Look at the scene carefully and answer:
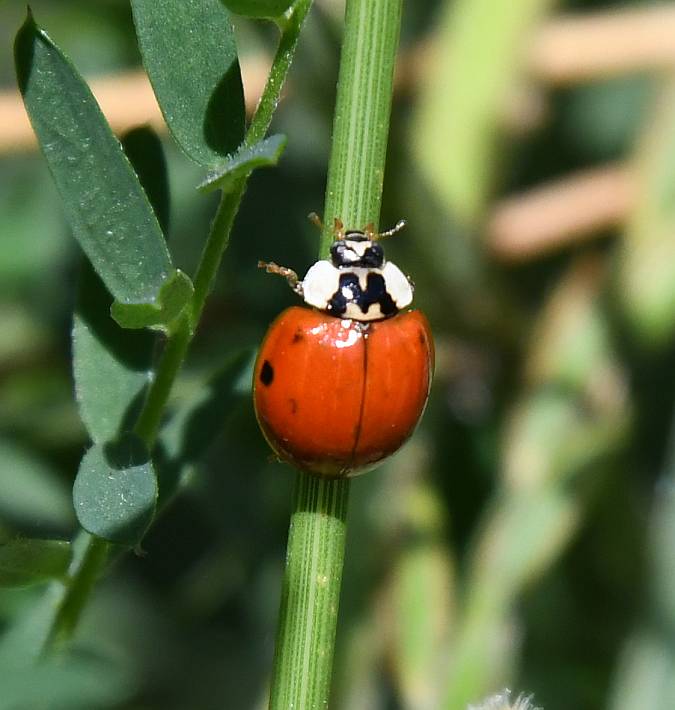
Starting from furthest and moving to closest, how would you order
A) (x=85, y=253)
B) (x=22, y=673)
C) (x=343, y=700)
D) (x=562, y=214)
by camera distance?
(x=562, y=214)
(x=343, y=700)
(x=22, y=673)
(x=85, y=253)

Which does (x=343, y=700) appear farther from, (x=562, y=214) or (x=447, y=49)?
(x=447, y=49)

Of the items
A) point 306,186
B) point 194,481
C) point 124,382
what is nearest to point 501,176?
point 306,186

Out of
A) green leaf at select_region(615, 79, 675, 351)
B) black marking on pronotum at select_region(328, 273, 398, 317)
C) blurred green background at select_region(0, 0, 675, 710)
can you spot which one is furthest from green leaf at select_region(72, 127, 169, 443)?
green leaf at select_region(615, 79, 675, 351)

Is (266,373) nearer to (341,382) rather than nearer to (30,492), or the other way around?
(341,382)

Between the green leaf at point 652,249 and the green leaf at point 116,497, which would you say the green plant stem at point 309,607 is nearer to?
the green leaf at point 116,497

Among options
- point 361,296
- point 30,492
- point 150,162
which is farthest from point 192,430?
point 30,492

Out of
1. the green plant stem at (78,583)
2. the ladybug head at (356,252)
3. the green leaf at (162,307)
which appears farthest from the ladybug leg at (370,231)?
the green plant stem at (78,583)
